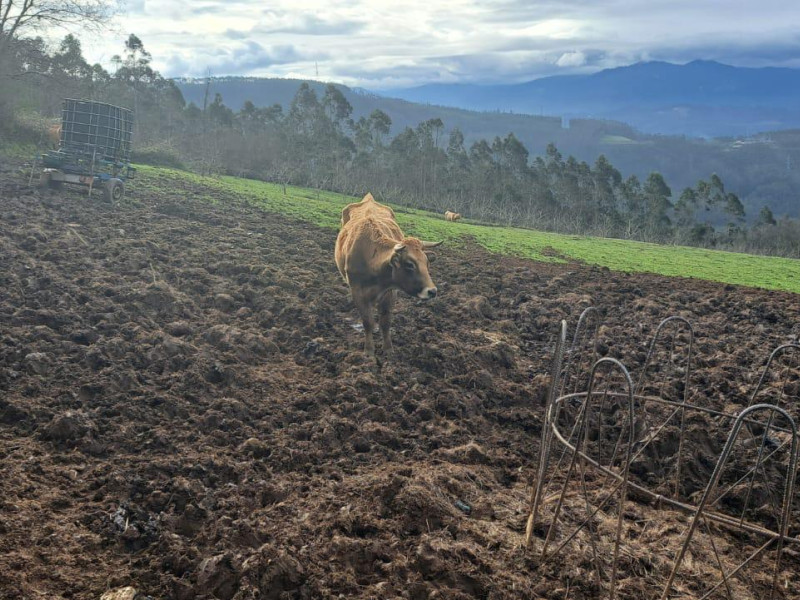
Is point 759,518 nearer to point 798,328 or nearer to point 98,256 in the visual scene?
point 798,328

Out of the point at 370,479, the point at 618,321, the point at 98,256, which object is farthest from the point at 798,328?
the point at 98,256

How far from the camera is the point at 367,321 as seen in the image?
9422 millimetres

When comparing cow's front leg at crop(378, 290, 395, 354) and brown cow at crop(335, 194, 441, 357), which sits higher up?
brown cow at crop(335, 194, 441, 357)

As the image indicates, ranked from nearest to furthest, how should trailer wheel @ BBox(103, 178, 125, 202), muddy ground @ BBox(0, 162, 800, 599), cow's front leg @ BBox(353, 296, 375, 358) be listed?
muddy ground @ BBox(0, 162, 800, 599), cow's front leg @ BBox(353, 296, 375, 358), trailer wheel @ BBox(103, 178, 125, 202)

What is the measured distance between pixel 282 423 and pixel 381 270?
10.4 feet

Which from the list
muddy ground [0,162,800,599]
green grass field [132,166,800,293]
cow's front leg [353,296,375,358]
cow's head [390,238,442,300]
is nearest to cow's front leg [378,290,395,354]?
cow's front leg [353,296,375,358]

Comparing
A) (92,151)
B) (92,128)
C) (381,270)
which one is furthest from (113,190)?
(381,270)

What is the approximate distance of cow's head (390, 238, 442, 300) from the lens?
29.9 ft

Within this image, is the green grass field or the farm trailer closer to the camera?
the farm trailer

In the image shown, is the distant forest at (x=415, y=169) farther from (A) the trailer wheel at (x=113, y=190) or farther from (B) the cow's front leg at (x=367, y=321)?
(B) the cow's front leg at (x=367, y=321)

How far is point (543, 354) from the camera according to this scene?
33.6ft

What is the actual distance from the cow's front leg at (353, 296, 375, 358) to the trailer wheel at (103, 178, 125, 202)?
33.9 feet

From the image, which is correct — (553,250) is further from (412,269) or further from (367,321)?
(367,321)

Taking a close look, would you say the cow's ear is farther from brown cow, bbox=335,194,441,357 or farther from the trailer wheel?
the trailer wheel
